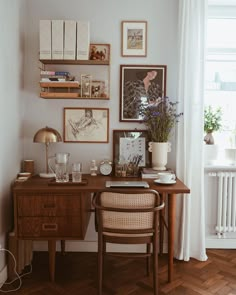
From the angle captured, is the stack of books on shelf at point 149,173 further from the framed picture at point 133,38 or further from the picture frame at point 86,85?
the framed picture at point 133,38

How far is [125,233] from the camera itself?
218cm

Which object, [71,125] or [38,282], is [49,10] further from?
[38,282]

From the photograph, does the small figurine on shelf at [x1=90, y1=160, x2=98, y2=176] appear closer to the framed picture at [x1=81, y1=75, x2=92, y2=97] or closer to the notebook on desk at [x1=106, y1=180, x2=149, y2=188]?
the notebook on desk at [x1=106, y1=180, x2=149, y2=188]

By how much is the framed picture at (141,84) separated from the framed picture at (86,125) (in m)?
0.25

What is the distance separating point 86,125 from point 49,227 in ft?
3.37

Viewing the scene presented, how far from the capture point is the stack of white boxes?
2.70 metres

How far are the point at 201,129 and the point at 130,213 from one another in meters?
1.12

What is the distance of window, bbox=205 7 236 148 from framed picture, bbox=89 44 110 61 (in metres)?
1.00

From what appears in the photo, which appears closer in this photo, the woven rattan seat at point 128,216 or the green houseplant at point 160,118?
the woven rattan seat at point 128,216

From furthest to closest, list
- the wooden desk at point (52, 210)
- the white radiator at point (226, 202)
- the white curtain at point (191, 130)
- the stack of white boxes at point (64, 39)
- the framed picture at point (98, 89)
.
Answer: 1. the white radiator at point (226, 202)
2. the framed picture at point (98, 89)
3. the white curtain at point (191, 130)
4. the stack of white boxes at point (64, 39)
5. the wooden desk at point (52, 210)

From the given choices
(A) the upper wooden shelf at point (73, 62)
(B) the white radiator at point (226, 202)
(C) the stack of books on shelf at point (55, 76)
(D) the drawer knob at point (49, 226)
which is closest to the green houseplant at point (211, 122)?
(B) the white radiator at point (226, 202)

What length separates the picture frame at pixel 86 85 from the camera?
113 inches

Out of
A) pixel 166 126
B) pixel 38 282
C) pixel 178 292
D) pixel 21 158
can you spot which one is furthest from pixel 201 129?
pixel 38 282

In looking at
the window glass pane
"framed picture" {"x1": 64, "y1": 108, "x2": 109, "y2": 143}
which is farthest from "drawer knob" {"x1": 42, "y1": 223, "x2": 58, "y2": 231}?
the window glass pane
